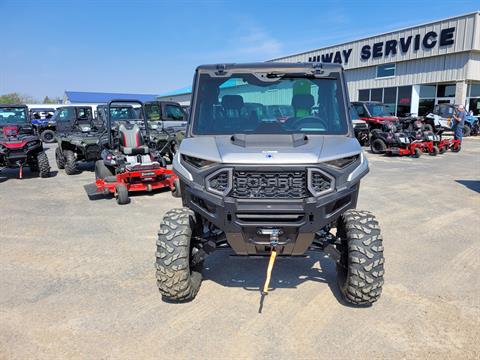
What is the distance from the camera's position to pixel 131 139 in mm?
8469

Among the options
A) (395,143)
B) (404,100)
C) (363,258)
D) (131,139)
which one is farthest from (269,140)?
(404,100)

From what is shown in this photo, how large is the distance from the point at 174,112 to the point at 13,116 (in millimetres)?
4888

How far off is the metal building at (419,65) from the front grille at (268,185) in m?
22.8

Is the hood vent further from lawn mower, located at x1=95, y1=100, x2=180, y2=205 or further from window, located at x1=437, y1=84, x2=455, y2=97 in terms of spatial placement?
window, located at x1=437, y1=84, x2=455, y2=97

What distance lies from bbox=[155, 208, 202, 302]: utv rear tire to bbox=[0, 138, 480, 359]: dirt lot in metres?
0.20

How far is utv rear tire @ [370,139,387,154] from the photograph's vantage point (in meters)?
14.6

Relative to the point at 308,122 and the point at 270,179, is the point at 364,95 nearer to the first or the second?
the point at 308,122

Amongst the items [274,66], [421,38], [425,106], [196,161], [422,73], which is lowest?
[425,106]

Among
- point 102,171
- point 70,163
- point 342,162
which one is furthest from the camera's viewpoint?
point 70,163

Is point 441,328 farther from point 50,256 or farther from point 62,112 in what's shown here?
point 62,112

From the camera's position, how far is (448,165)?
12.2 metres

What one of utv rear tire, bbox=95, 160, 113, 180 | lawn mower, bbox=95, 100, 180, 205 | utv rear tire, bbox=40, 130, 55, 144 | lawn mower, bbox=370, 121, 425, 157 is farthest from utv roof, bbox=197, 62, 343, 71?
utv rear tire, bbox=40, 130, 55, 144

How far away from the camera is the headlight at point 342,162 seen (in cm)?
319

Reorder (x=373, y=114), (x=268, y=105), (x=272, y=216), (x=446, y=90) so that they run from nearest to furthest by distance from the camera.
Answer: (x=272, y=216)
(x=268, y=105)
(x=373, y=114)
(x=446, y=90)
